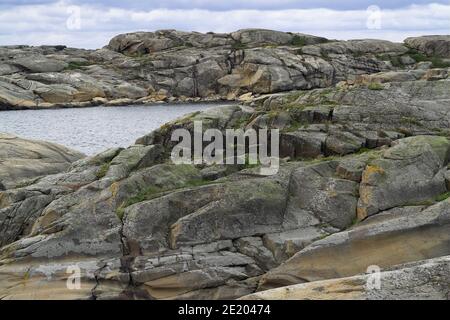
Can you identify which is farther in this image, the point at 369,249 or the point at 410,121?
the point at 410,121

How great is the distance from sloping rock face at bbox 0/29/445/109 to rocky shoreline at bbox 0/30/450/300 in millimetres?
79410

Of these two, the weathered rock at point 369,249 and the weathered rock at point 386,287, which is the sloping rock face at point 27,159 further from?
the weathered rock at point 386,287

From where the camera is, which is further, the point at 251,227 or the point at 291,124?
the point at 291,124

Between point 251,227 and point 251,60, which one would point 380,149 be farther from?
point 251,60

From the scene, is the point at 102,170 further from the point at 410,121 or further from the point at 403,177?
the point at 410,121

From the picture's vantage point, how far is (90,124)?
77.2 meters

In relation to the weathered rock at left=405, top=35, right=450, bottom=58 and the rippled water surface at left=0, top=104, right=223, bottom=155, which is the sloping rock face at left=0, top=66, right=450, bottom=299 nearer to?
the rippled water surface at left=0, top=104, right=223, bottom=155

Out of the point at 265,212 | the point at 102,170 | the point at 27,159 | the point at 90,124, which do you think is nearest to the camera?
the point at 265,212

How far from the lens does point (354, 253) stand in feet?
64.6

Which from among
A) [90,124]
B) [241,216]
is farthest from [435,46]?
[241,216]

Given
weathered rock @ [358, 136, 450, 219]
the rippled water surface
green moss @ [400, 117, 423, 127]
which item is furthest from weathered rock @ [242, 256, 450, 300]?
the rippled water surface

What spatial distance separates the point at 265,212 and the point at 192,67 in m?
98.2
